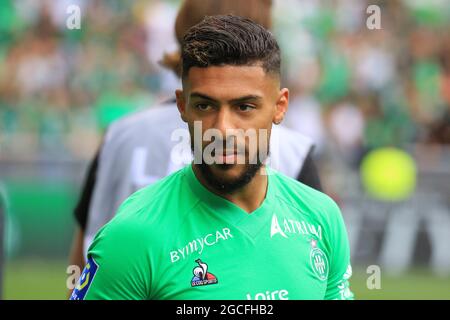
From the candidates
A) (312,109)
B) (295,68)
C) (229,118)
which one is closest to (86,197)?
(229,118)

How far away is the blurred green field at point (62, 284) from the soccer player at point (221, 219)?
6471mm

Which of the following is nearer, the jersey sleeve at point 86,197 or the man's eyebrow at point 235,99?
the man's eyebrow at point 235,99

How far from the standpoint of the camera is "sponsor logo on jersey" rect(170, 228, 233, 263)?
2750 millimetres

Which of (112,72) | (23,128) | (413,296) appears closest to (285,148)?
(413,296)

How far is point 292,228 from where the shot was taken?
2.91m

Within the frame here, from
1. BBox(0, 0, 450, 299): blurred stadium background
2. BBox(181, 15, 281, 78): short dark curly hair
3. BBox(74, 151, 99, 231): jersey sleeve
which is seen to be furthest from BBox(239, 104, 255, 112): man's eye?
BBox(0, 0, 450, 299): blurred stadium background

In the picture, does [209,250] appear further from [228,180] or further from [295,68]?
[295,68]

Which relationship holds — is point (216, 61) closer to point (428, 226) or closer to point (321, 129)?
point (428, 226)

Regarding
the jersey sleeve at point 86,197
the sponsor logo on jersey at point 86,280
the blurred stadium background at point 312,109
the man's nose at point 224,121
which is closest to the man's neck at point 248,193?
the man's nose at point 224,121

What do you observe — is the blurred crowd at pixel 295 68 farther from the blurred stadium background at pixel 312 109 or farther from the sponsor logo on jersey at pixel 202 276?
the sponsor logo on jersey at pixel 202 276

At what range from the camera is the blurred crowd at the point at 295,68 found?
41.5 feet

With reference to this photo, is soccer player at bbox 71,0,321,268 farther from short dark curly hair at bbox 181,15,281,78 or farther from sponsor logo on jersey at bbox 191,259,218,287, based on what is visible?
sponsor logo on jersey at bbox 191,259,218,287

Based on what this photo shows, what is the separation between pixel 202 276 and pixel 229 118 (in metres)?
0.45

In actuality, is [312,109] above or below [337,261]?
above
